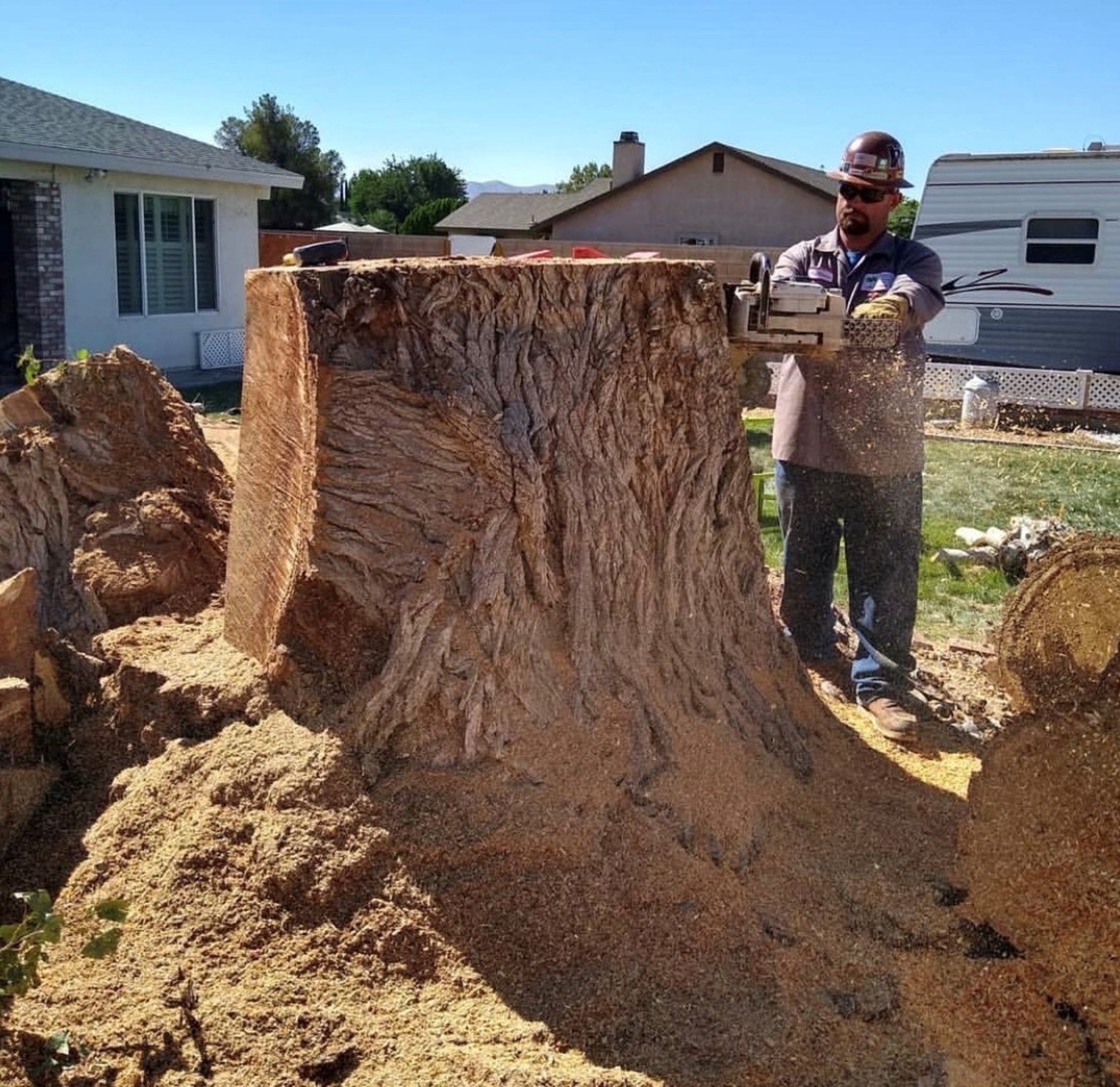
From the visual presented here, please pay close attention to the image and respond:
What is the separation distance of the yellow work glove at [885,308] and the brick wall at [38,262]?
34.5ft

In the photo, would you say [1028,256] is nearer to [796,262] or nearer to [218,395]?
[218,395]

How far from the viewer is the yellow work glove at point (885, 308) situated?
346 centimetres

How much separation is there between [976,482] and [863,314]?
6.04m

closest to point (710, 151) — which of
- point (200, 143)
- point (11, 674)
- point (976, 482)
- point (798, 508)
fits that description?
point (200, 143)

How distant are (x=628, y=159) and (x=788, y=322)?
80.5 ft

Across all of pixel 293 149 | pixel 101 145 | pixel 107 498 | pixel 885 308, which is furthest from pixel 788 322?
pixel 293 149

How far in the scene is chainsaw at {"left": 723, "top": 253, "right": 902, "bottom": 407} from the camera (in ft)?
10.0

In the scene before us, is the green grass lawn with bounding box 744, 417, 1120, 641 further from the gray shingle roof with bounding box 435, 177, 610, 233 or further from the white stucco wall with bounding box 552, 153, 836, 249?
the gray shingle roof with bounding box 435, 177, 610, 233

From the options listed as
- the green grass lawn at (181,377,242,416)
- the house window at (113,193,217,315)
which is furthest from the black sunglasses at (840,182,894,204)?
the house window at (113,193,217,315)

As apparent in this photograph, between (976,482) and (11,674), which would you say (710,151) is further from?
(11,674)

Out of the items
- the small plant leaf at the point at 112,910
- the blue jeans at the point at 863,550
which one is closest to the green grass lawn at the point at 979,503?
the blue jeans at the point at 863,550

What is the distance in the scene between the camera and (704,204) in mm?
25078

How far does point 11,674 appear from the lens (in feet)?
8.74

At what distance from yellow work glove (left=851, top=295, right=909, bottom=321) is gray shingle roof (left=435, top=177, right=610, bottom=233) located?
91.8 ft
